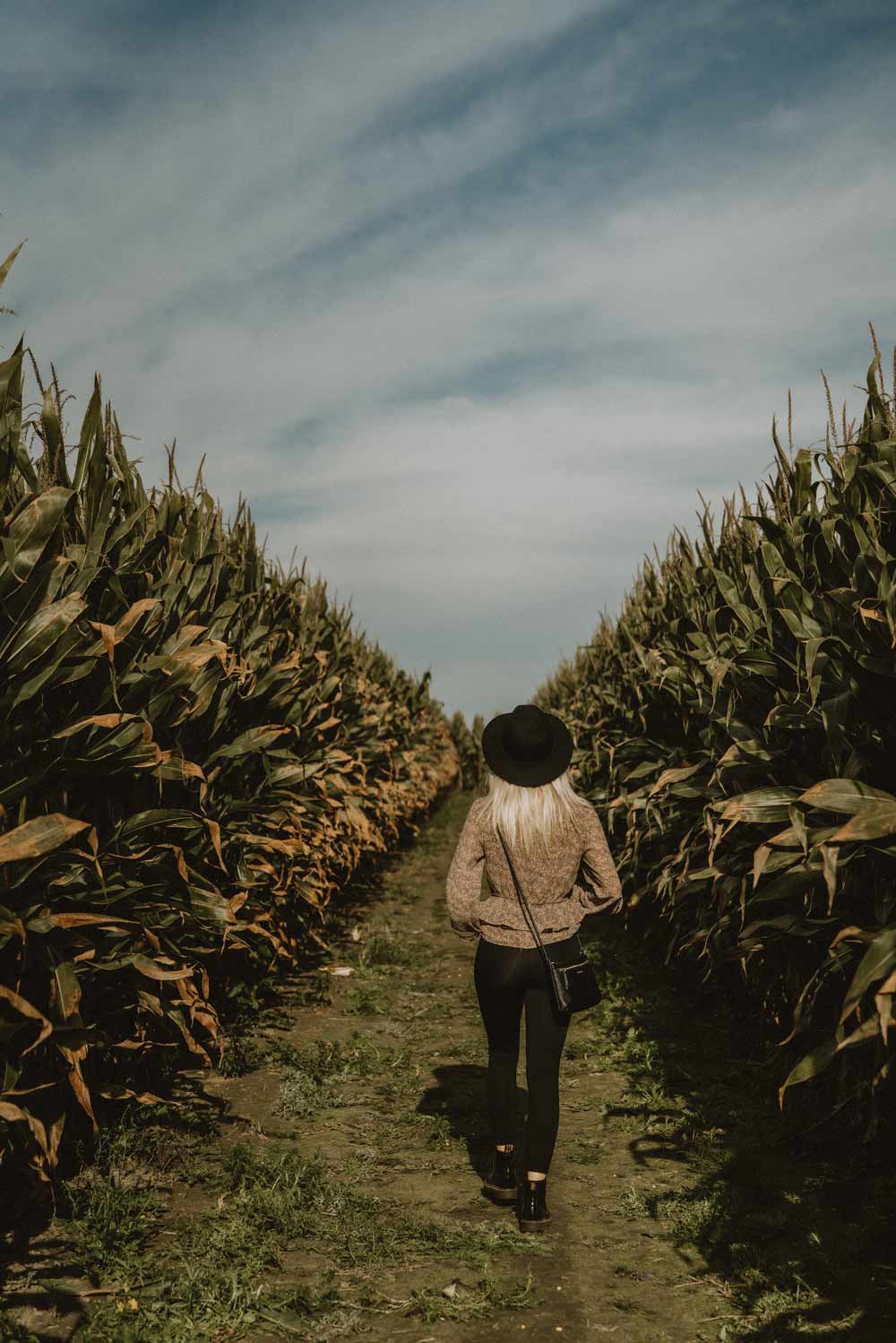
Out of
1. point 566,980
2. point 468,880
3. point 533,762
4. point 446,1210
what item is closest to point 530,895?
point 468,880

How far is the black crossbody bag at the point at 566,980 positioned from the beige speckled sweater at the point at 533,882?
1.2 inches

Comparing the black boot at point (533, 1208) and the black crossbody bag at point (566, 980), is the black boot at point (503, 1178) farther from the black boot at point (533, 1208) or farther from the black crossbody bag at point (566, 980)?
the black crossbody bag at point (566, 980)

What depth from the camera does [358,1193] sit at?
4648mm

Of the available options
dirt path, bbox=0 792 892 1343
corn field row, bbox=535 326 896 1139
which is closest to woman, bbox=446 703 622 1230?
dirt path, bbox=0 792 892 1343

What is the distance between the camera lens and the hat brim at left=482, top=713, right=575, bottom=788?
4.39 m

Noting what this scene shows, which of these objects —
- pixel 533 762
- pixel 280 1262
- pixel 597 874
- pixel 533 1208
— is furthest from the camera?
pixel 597 874

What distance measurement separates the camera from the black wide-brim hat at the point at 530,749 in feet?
14.3

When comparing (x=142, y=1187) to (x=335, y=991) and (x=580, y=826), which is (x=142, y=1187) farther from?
(x=335, y=991)

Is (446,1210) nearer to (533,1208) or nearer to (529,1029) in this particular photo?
(533,1208)

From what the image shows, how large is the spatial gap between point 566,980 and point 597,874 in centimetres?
47

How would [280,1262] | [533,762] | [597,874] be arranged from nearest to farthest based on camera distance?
1. [280,1262]
2. [533,762]
3. [597,874]

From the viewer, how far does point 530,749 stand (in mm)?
4355

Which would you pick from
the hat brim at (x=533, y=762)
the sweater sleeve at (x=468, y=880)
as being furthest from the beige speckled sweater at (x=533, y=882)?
the hat brim at (x=533, y=762)

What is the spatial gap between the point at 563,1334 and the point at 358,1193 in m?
1.37
